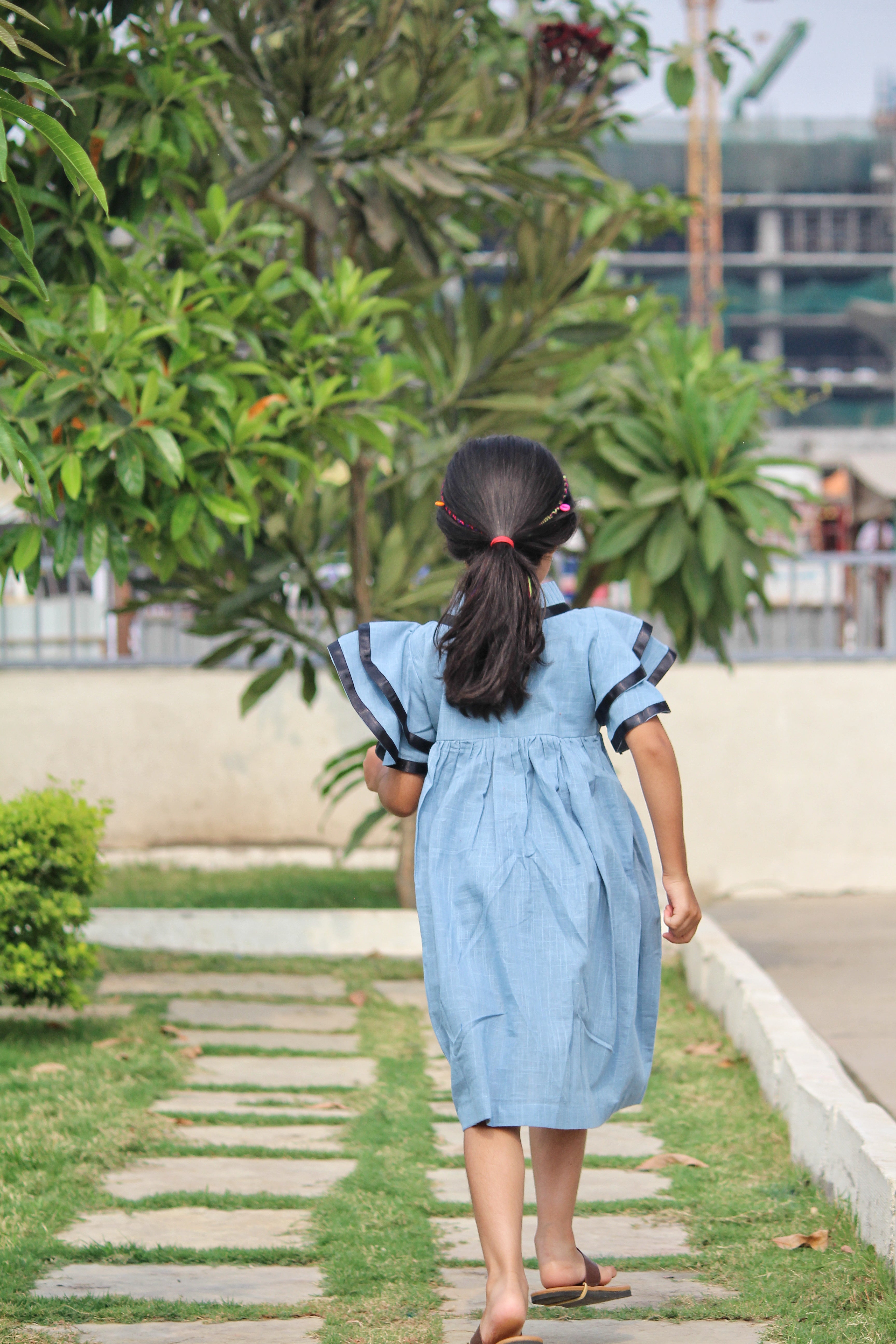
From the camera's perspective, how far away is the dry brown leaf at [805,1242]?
111 inches

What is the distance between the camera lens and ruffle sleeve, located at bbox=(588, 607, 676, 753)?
2.30 metres

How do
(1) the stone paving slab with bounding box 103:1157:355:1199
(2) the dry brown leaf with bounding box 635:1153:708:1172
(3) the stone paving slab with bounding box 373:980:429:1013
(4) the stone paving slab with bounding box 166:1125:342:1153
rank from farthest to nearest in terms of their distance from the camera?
(3) the stone paving slab with bounding box 373:980:429:1013 → (4) the stone paving slab with bounding box 166:1125:342:1153 → (2) the dry brown leaf with bounding box 635:1153:708:1172 → (1) the stone paving slab with bounding box 103:1157:355:1199

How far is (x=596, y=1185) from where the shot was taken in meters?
3.43

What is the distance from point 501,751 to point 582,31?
4138 millimetres

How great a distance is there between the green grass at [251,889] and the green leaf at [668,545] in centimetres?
213

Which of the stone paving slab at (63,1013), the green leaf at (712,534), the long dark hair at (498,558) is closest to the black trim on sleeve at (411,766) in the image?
the long dark hair at (498,558)

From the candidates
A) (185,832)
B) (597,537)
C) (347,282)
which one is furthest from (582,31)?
(185,832)

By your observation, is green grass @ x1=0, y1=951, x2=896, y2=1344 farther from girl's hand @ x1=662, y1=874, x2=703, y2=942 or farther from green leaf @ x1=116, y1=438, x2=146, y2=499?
green leaf @ x1=116, y1=438, x2=146, y2=499

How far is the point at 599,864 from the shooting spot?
2.31 m

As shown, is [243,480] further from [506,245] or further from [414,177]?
Answer: [506,245]

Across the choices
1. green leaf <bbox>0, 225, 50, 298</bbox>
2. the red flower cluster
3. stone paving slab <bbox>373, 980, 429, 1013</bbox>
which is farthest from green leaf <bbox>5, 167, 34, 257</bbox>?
the red flower cluster

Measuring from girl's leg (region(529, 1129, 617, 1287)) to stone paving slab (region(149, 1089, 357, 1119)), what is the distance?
1.67m

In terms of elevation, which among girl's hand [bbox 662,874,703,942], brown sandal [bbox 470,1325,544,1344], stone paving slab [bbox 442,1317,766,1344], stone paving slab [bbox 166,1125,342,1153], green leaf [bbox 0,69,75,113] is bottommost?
stone paving slab [bbox 166,1125,342,1153]

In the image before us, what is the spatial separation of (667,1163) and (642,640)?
5.70 ft
